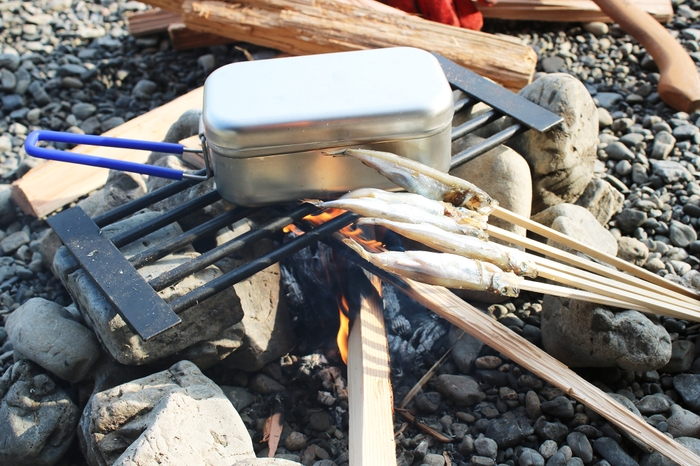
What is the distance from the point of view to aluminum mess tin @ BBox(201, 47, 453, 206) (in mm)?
2084

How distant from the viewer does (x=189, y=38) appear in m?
4.73

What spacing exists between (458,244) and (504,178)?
3.33 feet

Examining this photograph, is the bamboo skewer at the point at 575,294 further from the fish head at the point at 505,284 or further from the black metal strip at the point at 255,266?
the black metal strip at the point at 255,266

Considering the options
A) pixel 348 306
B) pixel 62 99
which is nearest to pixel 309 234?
pixel 348 306

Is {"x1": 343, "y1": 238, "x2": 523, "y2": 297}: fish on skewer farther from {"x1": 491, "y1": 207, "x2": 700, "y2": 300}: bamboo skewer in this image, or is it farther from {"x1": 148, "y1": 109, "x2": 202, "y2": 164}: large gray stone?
{"x1": 148, "y1": 109, "x2": 202, "y2": 164}: large gray stone

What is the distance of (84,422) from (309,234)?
3.20 feet

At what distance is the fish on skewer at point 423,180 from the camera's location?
207 cm

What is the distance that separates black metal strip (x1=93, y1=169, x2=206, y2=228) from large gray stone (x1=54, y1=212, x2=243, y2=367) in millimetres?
124

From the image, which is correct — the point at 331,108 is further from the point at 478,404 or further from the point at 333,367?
the point at 478,404

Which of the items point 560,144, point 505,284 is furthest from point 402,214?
point 560,144

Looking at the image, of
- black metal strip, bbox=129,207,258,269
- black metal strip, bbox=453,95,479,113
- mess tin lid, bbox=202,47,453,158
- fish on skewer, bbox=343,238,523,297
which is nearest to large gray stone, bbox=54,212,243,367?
black metal strip, bbox=129,207,258,269

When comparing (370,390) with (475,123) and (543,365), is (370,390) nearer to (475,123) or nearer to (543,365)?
(543,365)

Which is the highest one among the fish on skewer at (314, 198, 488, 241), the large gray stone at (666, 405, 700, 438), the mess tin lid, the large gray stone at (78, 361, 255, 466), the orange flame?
the mess tin lid

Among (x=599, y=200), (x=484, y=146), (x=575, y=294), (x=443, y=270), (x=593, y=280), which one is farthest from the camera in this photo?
(x=599, y=200)
